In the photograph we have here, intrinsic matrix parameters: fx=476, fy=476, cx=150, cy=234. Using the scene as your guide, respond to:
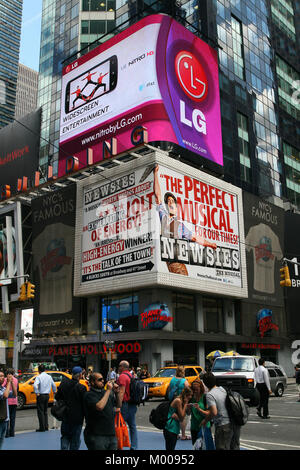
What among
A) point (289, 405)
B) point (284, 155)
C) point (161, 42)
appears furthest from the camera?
point (284, 155)

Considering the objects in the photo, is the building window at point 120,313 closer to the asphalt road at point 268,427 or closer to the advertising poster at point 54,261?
the advertising poster at point 54,261

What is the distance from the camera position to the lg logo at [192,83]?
1844 inches

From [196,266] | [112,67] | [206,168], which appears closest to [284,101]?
[206,168]

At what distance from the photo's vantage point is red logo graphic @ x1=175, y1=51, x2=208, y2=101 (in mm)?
47312

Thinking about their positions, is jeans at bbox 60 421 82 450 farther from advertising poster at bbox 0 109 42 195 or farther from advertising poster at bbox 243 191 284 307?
advertising poster at bbox 0 109 42 195

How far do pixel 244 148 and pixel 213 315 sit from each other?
80.2 feet

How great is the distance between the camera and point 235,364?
21.2m

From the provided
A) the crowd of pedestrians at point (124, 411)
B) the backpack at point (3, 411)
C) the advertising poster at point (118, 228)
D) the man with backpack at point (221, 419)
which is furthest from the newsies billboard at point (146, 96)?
the man with backpack at point (221, 419)

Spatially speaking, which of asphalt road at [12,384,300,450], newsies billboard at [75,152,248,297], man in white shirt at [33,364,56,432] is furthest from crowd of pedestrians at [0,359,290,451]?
newsies billboard at [75,152,248,297]

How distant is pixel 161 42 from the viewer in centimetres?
4634

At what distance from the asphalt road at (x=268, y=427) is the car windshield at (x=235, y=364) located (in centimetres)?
190

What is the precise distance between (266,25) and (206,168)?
3353cm

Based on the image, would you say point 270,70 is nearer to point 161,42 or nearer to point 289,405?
point 161,42

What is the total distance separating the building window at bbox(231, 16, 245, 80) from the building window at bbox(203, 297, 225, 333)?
104 feet
